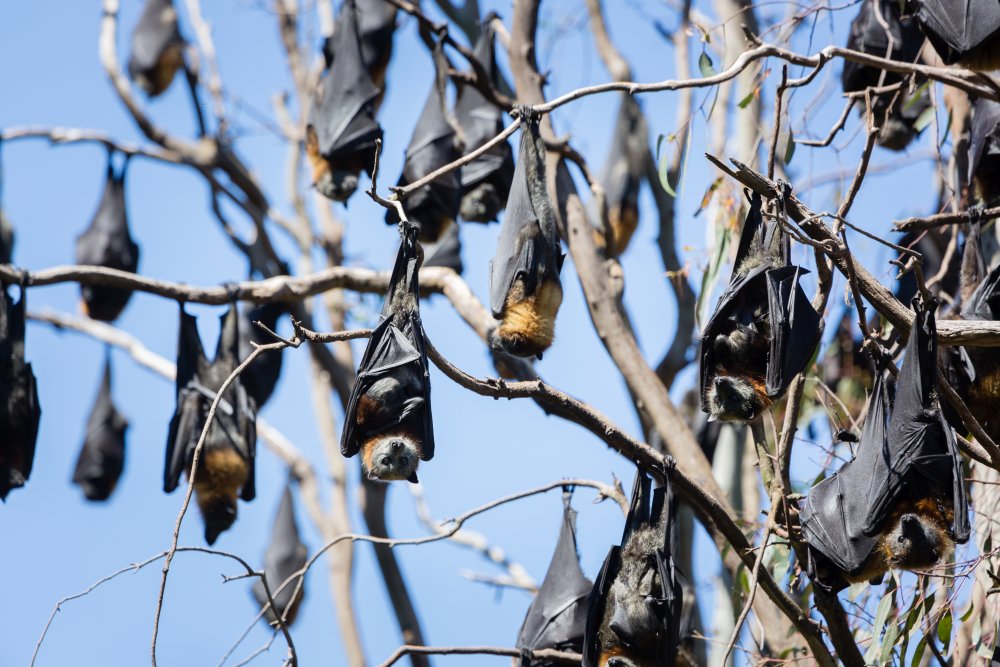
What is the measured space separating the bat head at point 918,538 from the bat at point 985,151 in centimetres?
208

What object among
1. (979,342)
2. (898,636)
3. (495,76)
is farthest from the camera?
(495,76)

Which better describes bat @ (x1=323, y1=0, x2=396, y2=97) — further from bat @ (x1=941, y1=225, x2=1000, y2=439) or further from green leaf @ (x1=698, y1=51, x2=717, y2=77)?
bat @ (x1=941, y1=225, x2=1000, y2=439)

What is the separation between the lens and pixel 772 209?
4.09m

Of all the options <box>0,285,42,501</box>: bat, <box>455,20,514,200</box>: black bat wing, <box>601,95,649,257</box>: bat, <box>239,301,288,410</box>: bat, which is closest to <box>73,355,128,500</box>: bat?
<box>239,301,288,410</box>: bat

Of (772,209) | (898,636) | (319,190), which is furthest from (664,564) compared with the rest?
(319,190)

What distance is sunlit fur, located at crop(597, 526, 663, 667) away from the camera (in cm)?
496

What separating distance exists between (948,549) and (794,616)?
620mm

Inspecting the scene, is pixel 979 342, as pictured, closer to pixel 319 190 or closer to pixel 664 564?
pixel 664 564

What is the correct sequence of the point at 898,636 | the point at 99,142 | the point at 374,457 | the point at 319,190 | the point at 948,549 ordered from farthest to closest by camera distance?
the point at 99,142, the point at 319,190, the point at 374,457, the point at 898,636, the point at 948,549

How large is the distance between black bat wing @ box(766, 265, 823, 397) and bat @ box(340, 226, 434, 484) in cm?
133

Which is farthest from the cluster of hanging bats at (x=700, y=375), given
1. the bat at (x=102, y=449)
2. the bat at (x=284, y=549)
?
the bat at (x=284, y=549)

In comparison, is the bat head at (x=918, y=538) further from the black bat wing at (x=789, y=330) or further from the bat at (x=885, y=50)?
the bat at (x=885, y=50)

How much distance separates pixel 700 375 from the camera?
16.0 ft

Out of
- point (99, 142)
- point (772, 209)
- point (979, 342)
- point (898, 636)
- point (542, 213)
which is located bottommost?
point (898, 636)
